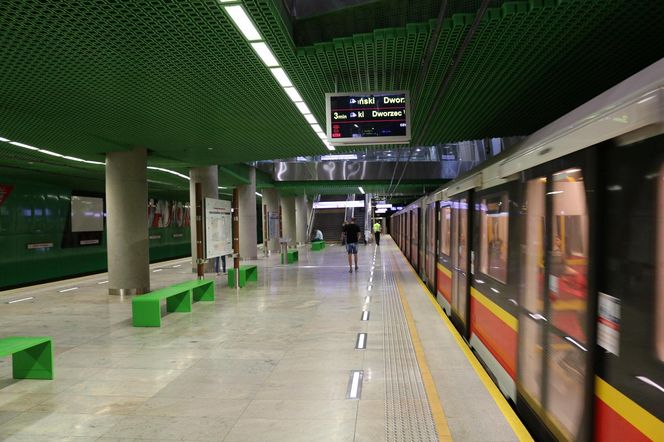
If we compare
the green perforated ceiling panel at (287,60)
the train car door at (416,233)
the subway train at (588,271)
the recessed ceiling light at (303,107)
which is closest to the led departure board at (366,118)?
the green perforated ceiling panel at (287,60)

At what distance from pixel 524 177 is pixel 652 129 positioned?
1744 millimetres

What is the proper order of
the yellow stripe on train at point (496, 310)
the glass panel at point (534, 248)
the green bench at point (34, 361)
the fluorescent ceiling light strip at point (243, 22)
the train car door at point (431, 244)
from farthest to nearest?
the train car door at point (431, 244) < the green bench at point (34, 361) < the fluorescent ceiling light strip at point (243, 22) < the yellow stripe on train at point (496, 310) < the glass panel at point (534, 248)

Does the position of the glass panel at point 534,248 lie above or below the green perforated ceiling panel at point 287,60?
below

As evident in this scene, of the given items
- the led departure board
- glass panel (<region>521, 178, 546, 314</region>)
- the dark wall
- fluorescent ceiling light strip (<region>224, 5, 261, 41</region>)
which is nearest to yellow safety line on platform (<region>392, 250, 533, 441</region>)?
glass panel (<region>521, 178, 546, 314</region>)

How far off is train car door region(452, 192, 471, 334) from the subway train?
1617mm

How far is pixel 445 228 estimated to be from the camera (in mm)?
8336

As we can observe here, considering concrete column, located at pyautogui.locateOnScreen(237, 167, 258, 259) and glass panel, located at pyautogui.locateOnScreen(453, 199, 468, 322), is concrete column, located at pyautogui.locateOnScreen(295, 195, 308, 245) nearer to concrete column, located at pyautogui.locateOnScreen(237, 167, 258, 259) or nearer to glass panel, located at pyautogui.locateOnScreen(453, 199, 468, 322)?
concrete column, located at pyautogui.locateOnScreen(237, 167, 258, 259)

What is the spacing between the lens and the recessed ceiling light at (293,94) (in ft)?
23.2

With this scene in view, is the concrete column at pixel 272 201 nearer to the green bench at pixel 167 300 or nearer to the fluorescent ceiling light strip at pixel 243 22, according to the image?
the green bench at pixel 167 300

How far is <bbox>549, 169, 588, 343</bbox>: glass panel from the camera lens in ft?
8.48

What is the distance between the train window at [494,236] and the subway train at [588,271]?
1.6 inches

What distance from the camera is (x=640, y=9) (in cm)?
434

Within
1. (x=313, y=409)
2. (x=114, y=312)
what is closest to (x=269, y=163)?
(x=114, y=312)

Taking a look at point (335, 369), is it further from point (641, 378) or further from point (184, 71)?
point (184, 71)
